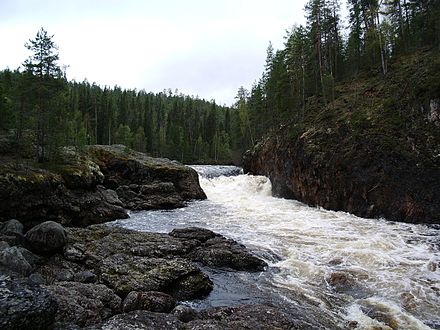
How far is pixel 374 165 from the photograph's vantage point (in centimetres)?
2086

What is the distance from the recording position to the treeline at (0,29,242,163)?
22.5 meters

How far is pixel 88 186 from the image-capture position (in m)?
22.7

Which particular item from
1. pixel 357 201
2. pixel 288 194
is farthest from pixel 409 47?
pixel 357 201

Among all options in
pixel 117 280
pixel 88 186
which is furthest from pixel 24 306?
pixel 88 186

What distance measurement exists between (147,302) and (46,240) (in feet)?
19.7

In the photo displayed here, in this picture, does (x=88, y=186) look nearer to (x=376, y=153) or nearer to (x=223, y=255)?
(x=223, y=255)

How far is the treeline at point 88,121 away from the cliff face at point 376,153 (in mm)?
17638

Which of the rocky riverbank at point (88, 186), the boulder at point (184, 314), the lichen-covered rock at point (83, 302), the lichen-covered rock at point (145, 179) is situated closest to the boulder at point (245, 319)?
the boulder at point (184, 314)

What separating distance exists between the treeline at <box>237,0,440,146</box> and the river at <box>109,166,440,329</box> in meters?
18.4

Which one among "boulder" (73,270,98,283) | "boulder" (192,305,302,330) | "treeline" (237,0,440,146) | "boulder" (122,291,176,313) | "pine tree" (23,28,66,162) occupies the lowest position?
"boulder" (192,305,302,330)

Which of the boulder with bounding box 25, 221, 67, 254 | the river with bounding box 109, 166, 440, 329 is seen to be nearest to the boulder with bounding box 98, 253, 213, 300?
the river with bounding box 109, 166, 440, 329

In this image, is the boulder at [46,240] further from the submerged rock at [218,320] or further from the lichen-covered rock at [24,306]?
the submerged rock at [218,320]

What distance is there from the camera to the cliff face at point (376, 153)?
18594 mm

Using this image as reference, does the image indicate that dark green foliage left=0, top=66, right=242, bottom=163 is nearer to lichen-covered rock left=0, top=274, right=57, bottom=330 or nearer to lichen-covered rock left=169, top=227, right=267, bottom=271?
lichen-covered rock left=169, top=227, right=267, bottom=271
